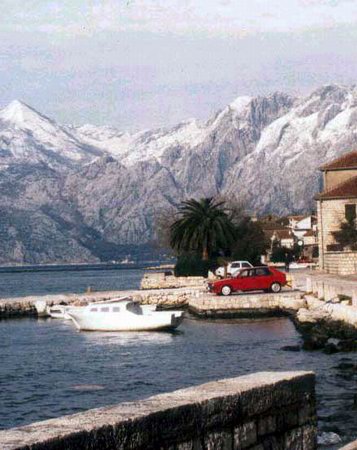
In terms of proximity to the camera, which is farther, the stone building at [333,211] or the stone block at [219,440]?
the stone building at [333,211]

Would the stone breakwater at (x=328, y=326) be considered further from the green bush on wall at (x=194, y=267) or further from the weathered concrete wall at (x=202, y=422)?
the green bush on wall at (x=194, y=267)

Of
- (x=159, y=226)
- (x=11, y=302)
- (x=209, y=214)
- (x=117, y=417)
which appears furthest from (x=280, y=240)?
(x=117, y=417)

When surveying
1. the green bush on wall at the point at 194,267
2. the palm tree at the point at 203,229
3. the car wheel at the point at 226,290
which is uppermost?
the palm tree at the point at 203,229

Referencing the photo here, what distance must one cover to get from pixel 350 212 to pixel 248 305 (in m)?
24.2

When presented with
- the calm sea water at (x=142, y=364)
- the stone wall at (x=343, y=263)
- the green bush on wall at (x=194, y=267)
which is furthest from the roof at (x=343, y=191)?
the calm sea water at (x=142, y=364)

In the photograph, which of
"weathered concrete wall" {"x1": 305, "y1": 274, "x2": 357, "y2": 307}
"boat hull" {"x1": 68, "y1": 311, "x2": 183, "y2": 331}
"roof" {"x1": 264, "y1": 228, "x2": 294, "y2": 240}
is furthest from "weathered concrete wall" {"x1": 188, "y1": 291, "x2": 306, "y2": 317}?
"roof" {"x1": 264, "y1": 228, "x2": 294, "y2": 240}

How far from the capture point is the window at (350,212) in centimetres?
7900

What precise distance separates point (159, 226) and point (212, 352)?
100517 mm

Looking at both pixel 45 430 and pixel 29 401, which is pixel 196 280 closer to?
pixel 29 401

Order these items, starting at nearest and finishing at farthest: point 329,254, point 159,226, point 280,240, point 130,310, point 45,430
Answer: point 45,430 → point 130,310 → point 329,254 → point 159,226 → point 280,240

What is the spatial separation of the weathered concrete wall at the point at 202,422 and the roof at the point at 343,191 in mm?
71700

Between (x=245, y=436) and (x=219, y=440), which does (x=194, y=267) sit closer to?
(x=245, y=436)

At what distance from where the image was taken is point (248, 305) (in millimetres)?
58031

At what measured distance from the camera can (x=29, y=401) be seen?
2650cm
